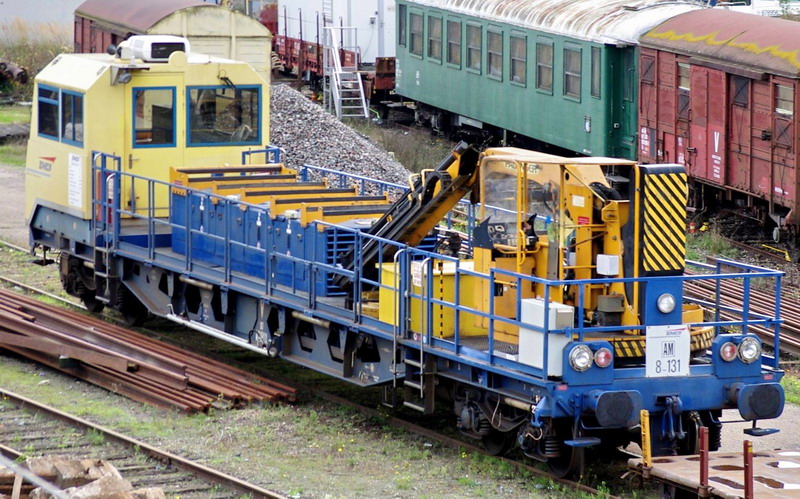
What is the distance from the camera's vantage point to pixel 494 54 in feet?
89.4

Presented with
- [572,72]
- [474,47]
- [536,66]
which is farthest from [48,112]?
[474,47]

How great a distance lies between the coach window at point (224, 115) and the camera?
15867mm

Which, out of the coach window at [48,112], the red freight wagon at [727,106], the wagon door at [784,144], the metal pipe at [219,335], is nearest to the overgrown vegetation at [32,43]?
the red freight wagon at [727,106]

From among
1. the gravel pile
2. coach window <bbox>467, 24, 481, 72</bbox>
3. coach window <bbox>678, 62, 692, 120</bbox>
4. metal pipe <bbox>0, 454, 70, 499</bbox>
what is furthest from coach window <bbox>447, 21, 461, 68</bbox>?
metal pipe <bbox>0, 454, 70, 499</bbox>

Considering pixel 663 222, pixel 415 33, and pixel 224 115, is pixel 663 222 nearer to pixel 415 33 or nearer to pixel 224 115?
pixel 224 115

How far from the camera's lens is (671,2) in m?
24.5

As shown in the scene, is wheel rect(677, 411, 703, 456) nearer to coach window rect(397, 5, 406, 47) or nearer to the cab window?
the cab window

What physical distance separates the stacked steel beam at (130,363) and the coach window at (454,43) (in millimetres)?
14817

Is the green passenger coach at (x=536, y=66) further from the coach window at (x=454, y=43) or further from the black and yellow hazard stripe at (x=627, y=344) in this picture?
the black and yellow hazard stripe at (x=627, y=344)

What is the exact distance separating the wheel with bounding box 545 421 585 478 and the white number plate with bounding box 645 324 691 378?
75 centimetres

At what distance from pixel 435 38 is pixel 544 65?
505 cm

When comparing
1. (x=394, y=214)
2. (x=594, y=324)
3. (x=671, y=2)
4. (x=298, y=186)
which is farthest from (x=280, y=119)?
(x=594, y=324)

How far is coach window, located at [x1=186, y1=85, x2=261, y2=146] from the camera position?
15867mm

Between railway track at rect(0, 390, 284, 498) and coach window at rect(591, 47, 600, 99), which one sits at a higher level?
coach window at rect(591, 47, 600, 99)
